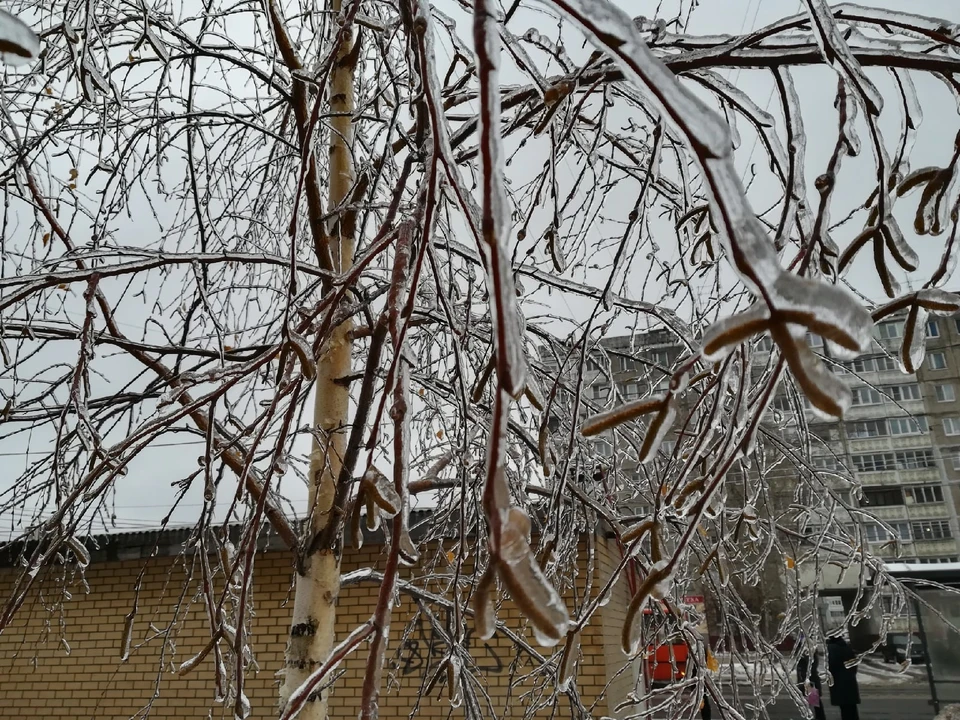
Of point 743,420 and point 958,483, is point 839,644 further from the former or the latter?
point 958,483

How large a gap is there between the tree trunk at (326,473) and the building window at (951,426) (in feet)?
114

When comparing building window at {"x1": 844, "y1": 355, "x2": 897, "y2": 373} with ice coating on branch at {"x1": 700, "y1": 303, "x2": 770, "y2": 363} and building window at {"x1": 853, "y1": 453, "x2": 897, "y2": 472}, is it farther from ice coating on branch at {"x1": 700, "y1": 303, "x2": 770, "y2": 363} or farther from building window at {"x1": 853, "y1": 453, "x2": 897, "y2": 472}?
building window at {"x1": 853, "y1": 453, "x2": 897, "y2": 472}

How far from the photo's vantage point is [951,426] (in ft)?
98.4

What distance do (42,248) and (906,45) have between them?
259 cm

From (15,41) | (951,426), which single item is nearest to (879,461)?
(951,426)

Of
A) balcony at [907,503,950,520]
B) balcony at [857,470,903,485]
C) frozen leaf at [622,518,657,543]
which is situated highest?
balcony at [857,470,903,485]

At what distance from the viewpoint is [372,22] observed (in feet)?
4.86

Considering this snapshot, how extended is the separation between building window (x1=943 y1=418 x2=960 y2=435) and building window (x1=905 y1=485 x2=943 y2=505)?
2.65 meters

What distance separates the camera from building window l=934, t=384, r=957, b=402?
29391mm

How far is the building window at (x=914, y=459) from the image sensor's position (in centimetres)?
2905

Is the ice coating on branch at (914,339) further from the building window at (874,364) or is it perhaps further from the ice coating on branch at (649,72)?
the ice coating on branch at (649,72)

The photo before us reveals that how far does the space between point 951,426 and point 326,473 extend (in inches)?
1404

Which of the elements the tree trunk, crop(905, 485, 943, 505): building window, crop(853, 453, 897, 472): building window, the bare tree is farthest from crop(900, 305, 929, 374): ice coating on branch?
crop(905, 485, 943, 505): building window

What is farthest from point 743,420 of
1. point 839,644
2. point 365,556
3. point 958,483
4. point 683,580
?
point 958,483
